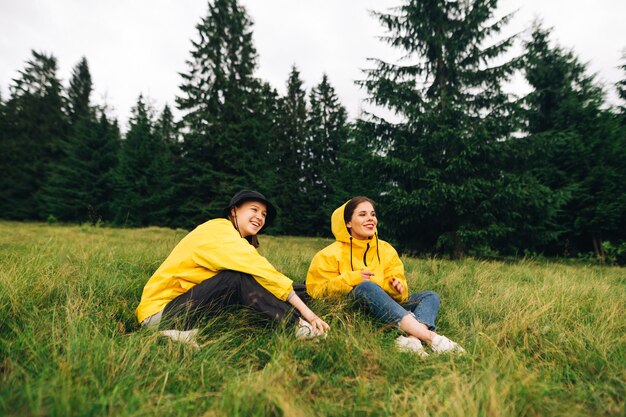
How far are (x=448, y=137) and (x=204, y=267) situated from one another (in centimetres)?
779

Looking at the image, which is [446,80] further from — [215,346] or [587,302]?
[215,346]

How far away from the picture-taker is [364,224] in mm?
3057

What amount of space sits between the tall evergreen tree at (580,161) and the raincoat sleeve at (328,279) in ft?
36.8

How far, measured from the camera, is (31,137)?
2484 cm

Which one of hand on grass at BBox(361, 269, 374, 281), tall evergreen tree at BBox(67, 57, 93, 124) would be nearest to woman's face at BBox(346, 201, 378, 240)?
hand on grass at BBox(361, 269, 374, 281)

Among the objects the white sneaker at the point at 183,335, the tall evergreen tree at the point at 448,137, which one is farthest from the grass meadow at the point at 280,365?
the tall evergreen tree at the point at 448,137

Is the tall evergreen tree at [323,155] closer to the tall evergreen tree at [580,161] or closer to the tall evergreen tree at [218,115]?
the tall evergreen tree at [218,115]

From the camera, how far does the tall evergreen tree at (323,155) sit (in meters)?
23.5

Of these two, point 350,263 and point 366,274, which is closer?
point 366,274

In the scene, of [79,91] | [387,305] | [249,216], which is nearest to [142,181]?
[79,91]

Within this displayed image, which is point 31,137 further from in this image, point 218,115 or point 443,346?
point 443,346

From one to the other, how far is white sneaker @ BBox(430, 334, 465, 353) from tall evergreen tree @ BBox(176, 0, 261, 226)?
1595 cm

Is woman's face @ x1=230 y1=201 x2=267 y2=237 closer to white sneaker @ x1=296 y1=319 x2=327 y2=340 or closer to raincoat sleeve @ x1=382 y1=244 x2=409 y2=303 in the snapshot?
white sneaker @ x1=296 y1=319 x2=327 y2=340

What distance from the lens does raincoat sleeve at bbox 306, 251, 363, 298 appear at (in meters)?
2.78
